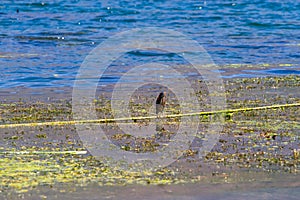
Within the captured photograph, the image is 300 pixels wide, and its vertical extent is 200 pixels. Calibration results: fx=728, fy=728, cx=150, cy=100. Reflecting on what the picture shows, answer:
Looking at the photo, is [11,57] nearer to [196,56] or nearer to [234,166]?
[196,56]

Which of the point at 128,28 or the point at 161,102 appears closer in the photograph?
the point at 161,102

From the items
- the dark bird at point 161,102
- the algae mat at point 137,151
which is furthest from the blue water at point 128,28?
the algae mat at point 137,151

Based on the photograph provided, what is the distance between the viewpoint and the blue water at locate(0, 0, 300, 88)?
13633 mm

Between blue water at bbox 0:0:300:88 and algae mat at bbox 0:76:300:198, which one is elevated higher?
algae mat at bbox 0:76:300:198

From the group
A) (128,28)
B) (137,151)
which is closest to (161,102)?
(137,151)

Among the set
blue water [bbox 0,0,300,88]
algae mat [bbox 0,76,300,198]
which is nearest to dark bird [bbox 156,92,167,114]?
algae mat [bbox 0,76,300,198]

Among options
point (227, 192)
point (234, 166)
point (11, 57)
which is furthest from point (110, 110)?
point (11, 57)

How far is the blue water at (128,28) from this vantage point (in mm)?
13633

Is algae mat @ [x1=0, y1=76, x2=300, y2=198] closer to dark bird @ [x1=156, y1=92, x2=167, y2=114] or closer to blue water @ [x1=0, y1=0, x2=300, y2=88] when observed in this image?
dark bird @ [x1=156, y1=92, x2=167, y2=114]

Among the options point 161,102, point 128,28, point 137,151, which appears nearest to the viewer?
point 137,151

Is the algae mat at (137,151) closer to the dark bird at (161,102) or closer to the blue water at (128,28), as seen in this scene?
the dark bird at (161,102)

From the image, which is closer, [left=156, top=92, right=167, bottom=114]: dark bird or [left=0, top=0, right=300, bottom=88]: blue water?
[left=156, top=92, right=167, bottom=114]: dark bird

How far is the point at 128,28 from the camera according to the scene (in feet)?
76.0

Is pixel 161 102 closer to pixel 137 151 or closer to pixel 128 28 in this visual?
pixel 137 151
